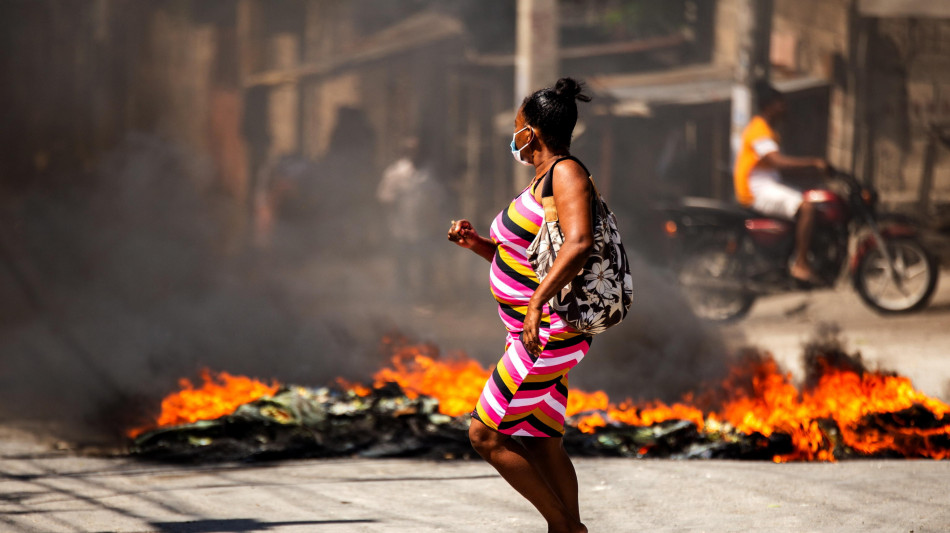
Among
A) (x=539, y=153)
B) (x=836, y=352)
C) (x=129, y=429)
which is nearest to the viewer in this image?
(x=539, y=153)

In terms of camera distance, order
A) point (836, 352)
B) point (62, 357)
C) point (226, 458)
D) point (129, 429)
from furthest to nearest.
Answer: point (62, 357)
point (836, 352)
point (129, 429)
point (226, 458)

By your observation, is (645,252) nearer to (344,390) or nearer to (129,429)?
(344,390)

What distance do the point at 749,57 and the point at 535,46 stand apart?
1.70 m

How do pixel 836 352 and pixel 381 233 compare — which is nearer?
pixel 836 352

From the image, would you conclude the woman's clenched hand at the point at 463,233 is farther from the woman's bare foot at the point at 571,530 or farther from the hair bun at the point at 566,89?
the woman's bare foot at the point at 571,530

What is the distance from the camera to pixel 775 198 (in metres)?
7.91

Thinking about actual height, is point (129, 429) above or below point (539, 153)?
below

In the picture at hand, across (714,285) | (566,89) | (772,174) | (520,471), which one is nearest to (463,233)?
(566,89)

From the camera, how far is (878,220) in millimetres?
7773

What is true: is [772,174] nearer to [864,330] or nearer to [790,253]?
[790,253]

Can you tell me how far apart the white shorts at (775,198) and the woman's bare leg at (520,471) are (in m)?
5.27

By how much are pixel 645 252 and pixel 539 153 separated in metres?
5.01

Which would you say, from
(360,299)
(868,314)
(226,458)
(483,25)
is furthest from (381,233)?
(868,314)

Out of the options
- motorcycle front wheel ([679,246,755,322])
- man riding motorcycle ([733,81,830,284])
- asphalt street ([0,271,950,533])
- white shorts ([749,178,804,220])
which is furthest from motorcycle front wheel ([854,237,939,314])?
asphalt street ([0,271,950,533])
